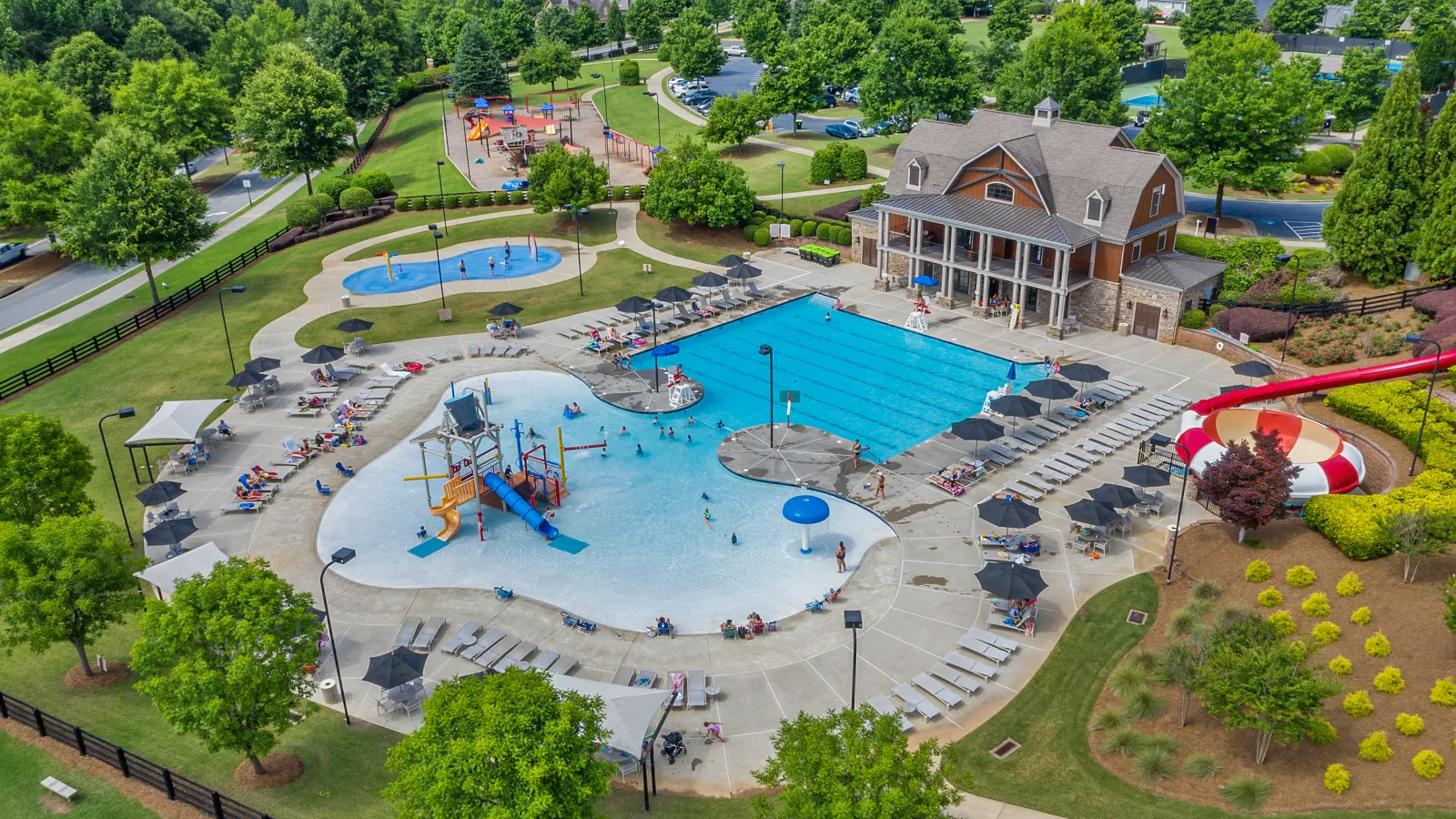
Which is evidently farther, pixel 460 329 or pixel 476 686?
pixel 460 329

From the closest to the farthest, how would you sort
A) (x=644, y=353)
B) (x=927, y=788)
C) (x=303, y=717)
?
(x=927, y=788)
(x=303, y=717)
(x=644, y=353)

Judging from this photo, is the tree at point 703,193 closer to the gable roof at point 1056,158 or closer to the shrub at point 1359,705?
the gable roof at point 1056,158

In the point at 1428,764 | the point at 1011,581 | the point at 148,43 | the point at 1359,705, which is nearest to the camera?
the point at 1428,764

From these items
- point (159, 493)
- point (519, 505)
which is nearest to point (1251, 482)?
point (519, 505)

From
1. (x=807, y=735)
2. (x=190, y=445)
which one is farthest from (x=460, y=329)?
(x=807, y=735)

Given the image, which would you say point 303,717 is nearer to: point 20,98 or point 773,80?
point 20,98

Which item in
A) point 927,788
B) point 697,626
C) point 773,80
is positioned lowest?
point 697,626

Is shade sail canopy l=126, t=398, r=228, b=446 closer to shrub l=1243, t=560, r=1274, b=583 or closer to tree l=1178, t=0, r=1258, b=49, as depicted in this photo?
shrub l=1243, t=560, r=1274, b=583

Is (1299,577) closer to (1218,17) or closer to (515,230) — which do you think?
(515,230)
